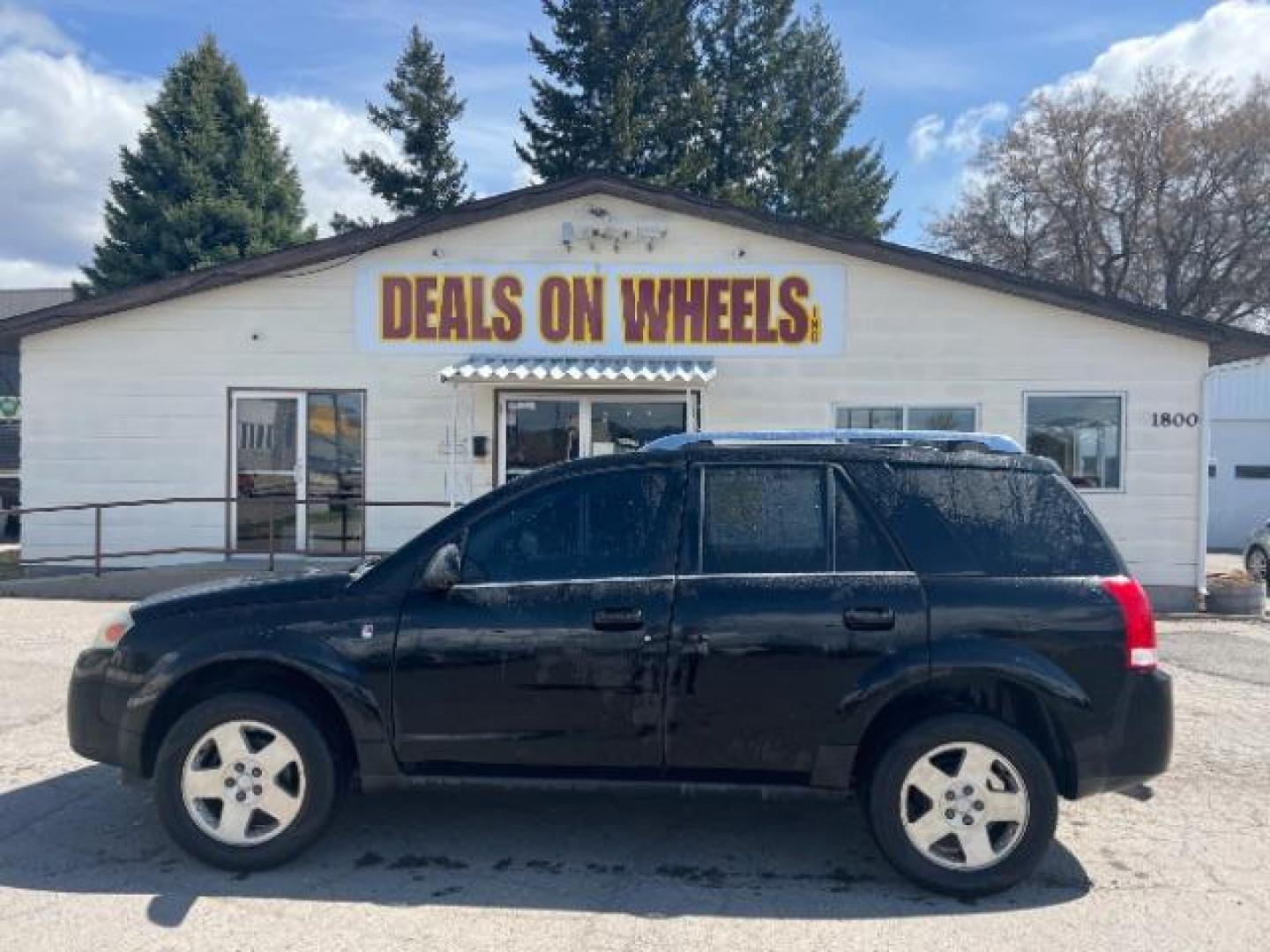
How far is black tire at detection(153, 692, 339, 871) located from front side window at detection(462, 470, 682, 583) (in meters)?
0.94

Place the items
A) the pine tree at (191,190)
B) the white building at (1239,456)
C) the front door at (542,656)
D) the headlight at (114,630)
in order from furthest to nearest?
the pine tree at (191,190)
the white building at (1239,456)
the headlight at (114,630)
the front door at (542,656)

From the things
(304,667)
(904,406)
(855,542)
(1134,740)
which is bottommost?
(1134,740)

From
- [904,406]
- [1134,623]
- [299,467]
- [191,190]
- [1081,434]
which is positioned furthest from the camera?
[191,190]

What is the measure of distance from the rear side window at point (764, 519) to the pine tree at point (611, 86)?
1141 inches

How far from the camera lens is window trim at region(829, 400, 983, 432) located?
1200 centimetres

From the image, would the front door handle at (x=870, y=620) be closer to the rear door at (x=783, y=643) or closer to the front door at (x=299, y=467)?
the rear door at (x=783, y=643)

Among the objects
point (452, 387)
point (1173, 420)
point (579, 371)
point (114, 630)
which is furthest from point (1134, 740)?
point (452, 387)

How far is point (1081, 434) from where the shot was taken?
1194 cm

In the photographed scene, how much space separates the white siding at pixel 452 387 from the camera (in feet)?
38.5

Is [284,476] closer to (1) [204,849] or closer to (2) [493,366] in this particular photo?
(2) [493,366]

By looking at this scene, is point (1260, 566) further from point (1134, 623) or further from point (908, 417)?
point (1134, 623)

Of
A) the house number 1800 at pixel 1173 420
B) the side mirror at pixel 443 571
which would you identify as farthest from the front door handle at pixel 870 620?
the house number 1800 at pixel 1173 420

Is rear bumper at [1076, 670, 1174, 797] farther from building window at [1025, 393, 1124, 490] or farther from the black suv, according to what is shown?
building window at [1025, 393, 1124, 490]

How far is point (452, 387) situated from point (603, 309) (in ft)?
6.50
